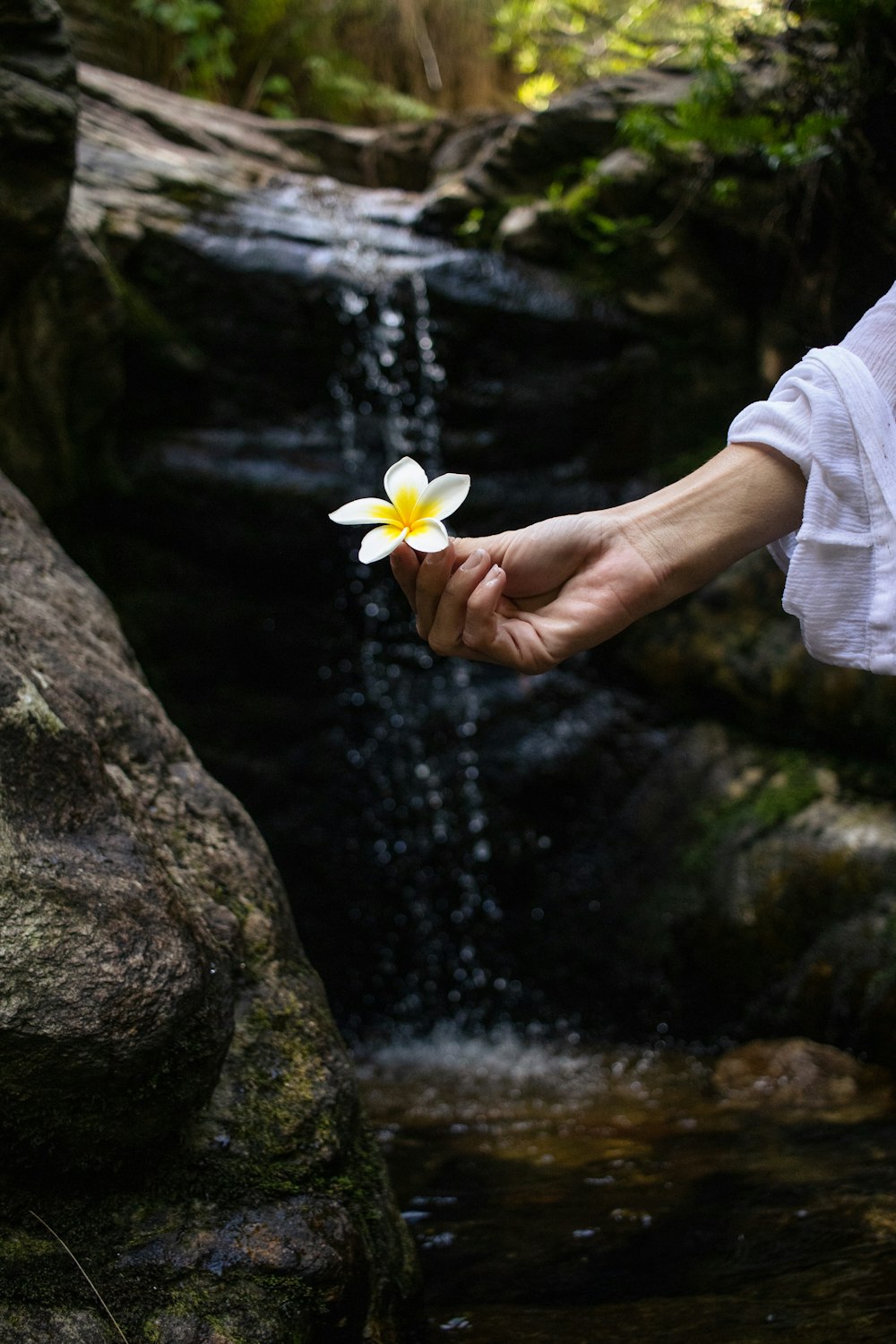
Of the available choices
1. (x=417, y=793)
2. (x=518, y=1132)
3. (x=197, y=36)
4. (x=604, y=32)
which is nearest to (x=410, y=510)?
(x=518, y=1132)

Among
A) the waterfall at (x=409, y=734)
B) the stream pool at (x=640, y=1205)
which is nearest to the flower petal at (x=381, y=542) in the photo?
the stream pool at (x=640, y=1205)

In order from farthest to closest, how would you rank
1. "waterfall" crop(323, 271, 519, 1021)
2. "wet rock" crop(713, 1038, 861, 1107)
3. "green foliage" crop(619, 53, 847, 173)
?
"waterfall" crop(323, 271, 519, 1021) → "green foliage" crop(619, 53, 847, 173) → "wet rock" crop(713, 1038, 861, 1107)

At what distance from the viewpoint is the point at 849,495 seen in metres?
1.57

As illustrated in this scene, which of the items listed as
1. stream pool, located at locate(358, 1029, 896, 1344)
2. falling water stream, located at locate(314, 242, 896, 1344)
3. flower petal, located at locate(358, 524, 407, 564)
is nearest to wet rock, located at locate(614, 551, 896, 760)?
falling water stream, located at locate(314, 242, 896, 1344)

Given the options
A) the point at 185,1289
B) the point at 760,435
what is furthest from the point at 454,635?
the point at 185,1289

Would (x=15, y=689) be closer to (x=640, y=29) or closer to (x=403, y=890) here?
(x=403, y=890)

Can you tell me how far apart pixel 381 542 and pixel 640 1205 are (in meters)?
2.22

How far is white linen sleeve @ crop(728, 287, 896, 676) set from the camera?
60.8 inches

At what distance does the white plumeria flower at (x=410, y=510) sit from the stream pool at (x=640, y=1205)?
162 cm

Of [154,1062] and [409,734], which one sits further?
[409,734]

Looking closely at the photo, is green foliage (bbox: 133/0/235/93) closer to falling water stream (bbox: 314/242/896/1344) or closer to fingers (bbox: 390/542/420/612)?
falling water stream (bbox: 314/242/896/1344)

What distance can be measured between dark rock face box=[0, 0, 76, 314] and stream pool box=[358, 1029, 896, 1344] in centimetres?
364

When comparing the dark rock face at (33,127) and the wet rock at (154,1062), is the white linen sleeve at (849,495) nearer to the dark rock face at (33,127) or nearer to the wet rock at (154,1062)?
the wet rock at (154,1062)

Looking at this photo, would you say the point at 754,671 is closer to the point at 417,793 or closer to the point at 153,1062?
the point at 417,793
